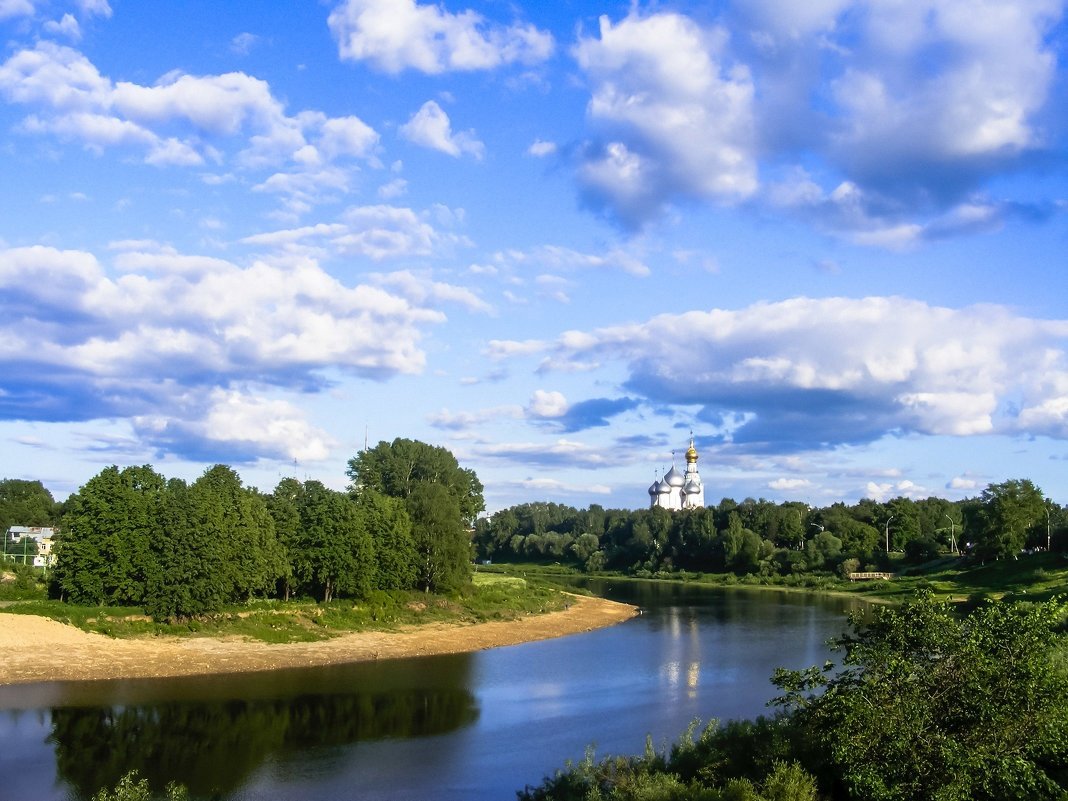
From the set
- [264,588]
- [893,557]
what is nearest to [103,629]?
[264,588]

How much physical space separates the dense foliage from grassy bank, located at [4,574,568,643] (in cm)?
4112

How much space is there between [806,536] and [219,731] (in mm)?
114264

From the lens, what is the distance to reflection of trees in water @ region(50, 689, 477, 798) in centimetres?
3108

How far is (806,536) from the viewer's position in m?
137

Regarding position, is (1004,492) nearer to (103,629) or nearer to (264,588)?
(264,588)

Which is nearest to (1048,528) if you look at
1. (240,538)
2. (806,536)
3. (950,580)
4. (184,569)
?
(950,580)

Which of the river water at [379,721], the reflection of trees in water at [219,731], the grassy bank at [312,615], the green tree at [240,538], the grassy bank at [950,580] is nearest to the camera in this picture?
the river water at [379,721]

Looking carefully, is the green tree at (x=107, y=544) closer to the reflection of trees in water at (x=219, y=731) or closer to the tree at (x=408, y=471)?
Answer: the reflection of trees in water at (x=219, y=731)

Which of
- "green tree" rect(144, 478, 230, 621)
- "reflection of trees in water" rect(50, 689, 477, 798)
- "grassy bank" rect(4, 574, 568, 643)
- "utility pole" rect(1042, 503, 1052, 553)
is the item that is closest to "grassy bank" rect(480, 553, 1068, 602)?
"utility pole" rect(1042, 503, 1052, 553)

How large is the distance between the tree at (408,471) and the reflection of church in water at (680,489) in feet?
292

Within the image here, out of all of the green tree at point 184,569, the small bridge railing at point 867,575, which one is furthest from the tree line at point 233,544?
the small bridge railing at point 867,575

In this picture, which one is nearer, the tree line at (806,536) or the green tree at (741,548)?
the tree line at (806,536)

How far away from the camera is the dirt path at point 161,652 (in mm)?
45812

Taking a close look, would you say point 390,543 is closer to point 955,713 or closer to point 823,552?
point 955,713
